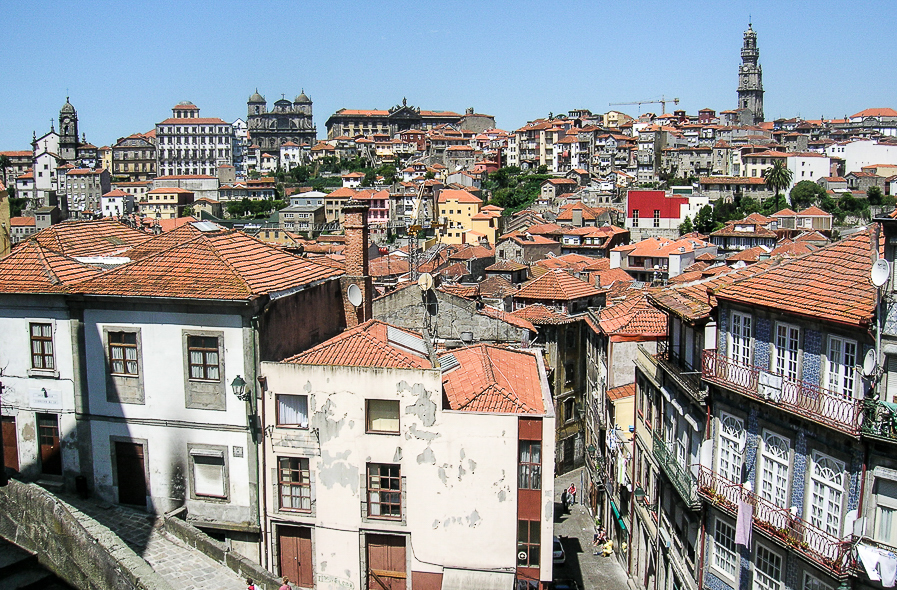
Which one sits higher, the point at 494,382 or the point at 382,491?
the point at 494,382

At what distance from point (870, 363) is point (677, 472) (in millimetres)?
7597

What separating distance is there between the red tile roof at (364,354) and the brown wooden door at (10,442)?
7308mm

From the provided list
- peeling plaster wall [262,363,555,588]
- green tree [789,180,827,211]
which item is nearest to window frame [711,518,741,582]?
peeling plaster wall [262,363,555,588]

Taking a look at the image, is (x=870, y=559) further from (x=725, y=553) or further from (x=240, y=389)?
(x=240, y=389)

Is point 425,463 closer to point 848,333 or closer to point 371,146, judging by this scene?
point 848,333

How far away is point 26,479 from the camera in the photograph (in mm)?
19641

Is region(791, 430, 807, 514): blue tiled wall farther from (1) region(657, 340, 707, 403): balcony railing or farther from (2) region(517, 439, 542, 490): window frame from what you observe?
(2) region(517, 439, 542, 490): window frame

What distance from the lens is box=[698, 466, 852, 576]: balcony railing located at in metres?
14.8

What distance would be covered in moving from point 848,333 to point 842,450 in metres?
2.14

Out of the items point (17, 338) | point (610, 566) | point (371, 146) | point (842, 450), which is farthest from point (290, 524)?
point (371, 146)

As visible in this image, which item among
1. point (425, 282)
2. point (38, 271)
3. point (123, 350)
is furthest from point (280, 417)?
point (425, 282)

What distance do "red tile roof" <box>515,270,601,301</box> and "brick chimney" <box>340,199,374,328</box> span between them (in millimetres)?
19153

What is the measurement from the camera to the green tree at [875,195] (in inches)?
4605

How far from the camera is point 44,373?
63.0ft
